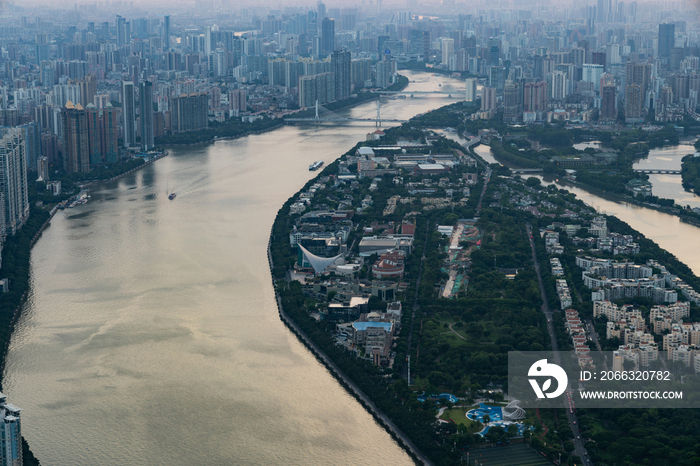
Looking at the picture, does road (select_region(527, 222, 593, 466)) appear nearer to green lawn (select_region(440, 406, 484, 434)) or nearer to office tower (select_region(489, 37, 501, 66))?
green lawn (select_region(440, 406, 484, 434))

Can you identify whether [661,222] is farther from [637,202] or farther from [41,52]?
[41,52]

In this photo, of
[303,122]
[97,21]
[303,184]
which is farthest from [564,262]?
[97,21]

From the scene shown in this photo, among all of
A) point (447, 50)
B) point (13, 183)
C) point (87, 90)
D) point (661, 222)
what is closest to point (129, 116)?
point (87, 90)

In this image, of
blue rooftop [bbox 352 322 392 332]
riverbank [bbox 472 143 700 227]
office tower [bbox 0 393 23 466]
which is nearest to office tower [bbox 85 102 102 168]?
riverbank [bbox 472 143 700 227]

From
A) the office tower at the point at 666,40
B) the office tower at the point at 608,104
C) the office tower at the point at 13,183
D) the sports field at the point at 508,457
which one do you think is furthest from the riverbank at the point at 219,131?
the sports field at the point at 508,457

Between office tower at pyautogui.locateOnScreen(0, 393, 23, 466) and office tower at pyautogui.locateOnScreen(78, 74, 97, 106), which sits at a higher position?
office tower at pyautogui.locateOnScreen(78, 74, 97, 106)

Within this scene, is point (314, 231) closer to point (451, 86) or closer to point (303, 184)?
point (303, 184)

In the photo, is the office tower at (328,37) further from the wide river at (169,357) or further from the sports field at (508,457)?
the sports field at (508,457)
